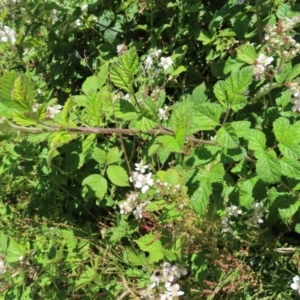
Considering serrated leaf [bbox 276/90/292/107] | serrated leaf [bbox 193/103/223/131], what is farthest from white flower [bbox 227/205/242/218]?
serrated leaf [bbox 193/103/223/131]

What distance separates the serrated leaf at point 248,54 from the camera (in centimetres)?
144

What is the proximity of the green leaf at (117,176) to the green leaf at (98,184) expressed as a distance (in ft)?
0.16

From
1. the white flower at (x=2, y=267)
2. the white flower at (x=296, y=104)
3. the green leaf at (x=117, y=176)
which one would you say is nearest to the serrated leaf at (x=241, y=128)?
the white flower at (x=296, y=104)

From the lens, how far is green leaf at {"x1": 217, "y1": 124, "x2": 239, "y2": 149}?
3.98 ft

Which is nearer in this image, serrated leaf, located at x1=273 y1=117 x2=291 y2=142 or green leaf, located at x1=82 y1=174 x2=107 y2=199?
serrated leaf, located at x1=273 y1=117 x2=291 y2=142

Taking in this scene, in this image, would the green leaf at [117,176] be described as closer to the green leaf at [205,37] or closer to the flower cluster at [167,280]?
the flower cluster at [167,280]

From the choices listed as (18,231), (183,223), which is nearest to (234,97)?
(183,223)

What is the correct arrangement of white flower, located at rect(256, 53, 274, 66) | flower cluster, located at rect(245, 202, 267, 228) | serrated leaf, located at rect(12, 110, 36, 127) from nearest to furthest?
serrated leaf, located at rect(12, 110, 36, 127)
white flower, located at rect(256, 53, 274, 66)
flower cluster, located at rect(245, 202, 267, 228)

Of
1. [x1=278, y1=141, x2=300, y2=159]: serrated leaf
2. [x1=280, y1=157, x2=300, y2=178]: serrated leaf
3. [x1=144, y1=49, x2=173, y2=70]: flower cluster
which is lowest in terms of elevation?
[x1=280, y1=157, x2=300, y2=178]: serrated leaf

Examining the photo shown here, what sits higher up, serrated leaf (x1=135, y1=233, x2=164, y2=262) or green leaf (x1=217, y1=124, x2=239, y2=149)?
green leaf (x1=217, y1=124, x2=239, y2=149)

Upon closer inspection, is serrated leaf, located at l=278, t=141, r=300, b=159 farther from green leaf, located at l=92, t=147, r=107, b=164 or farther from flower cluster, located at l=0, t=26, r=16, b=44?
flower cluster, located at l=0, t=26, r=16, b=44

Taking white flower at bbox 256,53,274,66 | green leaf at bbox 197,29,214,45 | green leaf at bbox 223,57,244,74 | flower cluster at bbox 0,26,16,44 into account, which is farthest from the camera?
flower cluster at bbox 0,26,16,44

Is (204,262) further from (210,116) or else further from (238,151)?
(210,116)

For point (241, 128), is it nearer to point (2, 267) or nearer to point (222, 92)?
point (222, 92)
